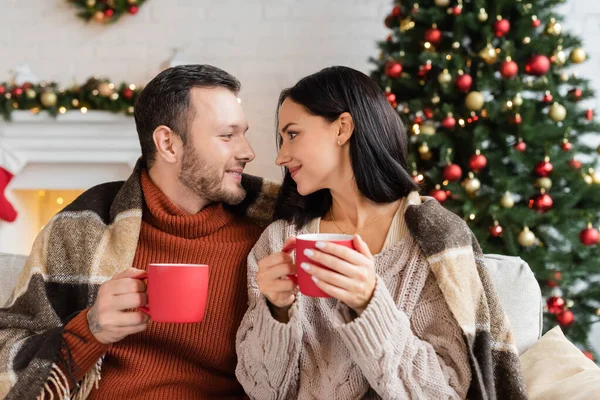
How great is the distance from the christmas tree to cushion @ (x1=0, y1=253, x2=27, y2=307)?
1.37m

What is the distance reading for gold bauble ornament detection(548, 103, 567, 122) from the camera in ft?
7.39

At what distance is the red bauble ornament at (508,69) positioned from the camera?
7.34 feet

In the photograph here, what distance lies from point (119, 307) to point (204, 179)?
482 mm

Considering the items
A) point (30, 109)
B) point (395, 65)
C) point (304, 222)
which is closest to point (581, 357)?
point (304, 222)

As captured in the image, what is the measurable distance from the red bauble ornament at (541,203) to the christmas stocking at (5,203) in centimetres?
248

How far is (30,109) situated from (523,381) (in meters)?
2.62

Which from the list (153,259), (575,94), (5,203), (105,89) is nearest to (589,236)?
(575,94)

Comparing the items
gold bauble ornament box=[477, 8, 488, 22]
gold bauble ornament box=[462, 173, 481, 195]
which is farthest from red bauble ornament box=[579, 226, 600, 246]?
gold bauble ornament box=[477, 8, 488, 22]

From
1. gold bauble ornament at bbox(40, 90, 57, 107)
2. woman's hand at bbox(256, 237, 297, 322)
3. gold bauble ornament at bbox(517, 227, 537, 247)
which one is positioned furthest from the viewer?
gold bauble ornament at bbox(40, 90, 57, 107)

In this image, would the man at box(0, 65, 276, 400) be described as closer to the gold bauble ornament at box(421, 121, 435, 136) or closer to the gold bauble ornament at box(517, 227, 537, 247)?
the gold bauble ornament at box(421, 121, 435, 136)

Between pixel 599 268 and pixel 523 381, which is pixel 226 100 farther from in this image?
pixel 599 268

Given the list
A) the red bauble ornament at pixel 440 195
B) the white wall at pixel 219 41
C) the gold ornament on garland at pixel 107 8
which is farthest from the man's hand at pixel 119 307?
the gold ornament on garland at pixel 107 8

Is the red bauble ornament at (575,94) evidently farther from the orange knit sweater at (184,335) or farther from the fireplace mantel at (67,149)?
the fireplace mantel at (67,149)

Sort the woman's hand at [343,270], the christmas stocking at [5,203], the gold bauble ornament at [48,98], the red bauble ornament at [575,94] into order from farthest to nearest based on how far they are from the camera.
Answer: the christmas stocking at [5,203] → the gold bauble ornament at [48,98] → the red bauble ornament at [575,94] → the woman's hand at [343,270]
